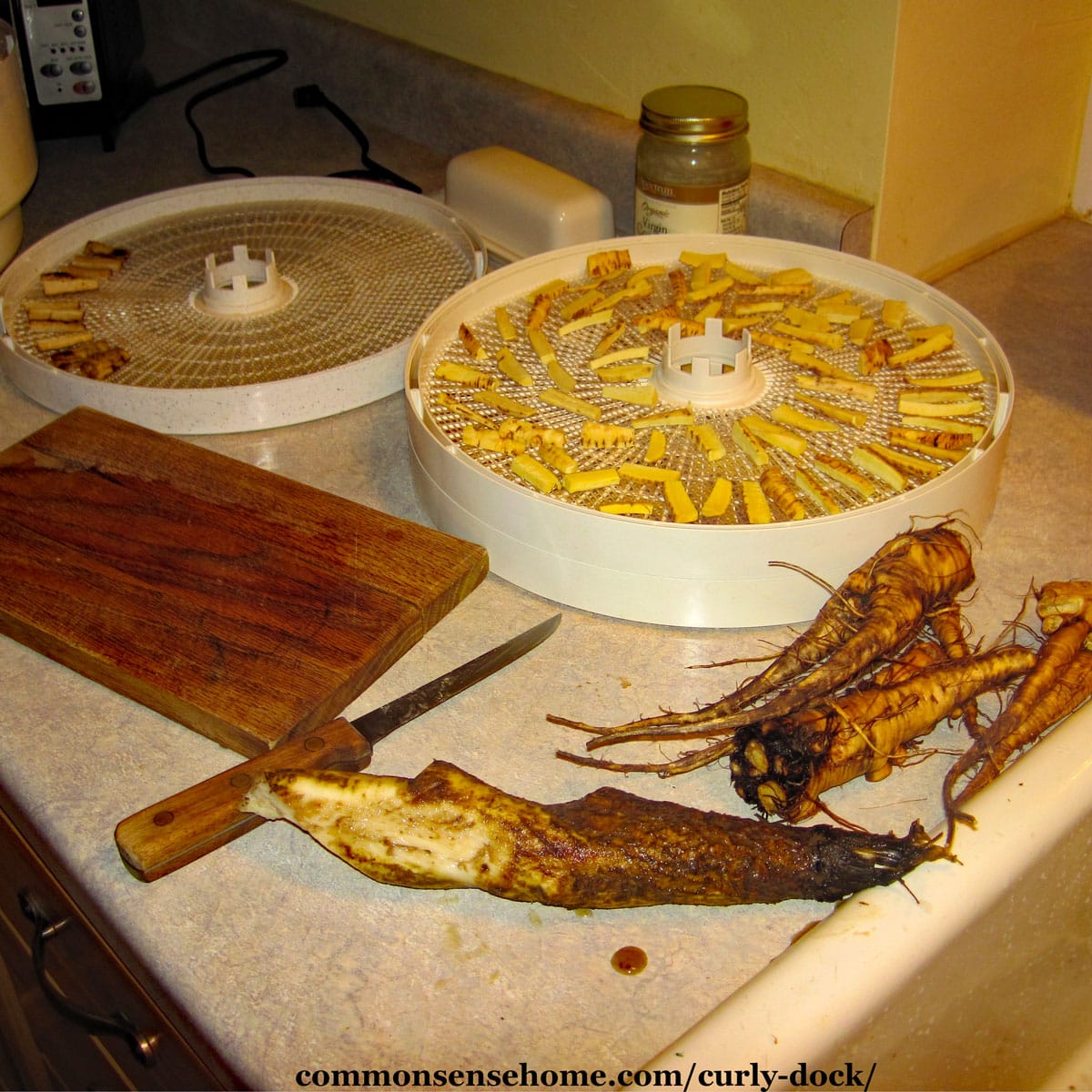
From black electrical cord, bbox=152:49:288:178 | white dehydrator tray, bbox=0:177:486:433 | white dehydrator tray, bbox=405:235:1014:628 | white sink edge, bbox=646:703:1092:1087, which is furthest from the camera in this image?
black electrical cord, bbox=152:49:288:178

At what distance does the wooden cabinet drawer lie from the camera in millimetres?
577

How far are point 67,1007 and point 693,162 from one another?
70cm

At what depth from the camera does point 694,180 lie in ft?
2.99

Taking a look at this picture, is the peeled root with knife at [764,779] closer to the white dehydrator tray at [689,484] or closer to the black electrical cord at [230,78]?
the white dehydrator tray at [689,484]

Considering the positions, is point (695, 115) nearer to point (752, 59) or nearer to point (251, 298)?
point (752, 59)

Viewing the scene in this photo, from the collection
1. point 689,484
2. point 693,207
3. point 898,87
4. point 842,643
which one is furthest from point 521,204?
point 842,643

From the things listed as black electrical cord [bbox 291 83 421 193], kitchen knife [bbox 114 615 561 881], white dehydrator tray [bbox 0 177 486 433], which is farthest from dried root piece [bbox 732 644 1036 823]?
black electrical cord [bbox 291 83 421 193]

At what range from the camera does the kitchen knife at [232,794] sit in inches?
21.3

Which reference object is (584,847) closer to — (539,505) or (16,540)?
(539,505)

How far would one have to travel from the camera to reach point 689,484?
700 millimetres

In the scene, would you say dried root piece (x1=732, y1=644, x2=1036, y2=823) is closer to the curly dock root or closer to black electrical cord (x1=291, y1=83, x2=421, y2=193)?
the curly dock root

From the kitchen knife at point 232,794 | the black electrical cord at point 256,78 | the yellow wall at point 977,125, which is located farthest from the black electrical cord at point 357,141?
the kitchen knife at point 232,794

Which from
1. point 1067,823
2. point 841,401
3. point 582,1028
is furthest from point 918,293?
point 582,1028

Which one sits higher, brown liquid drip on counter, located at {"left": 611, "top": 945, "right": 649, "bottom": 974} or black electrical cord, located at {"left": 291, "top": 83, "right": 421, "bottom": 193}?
black electrical cord, located at {"left": 291, "top": 83, "right": 421, "bottom": 193}
